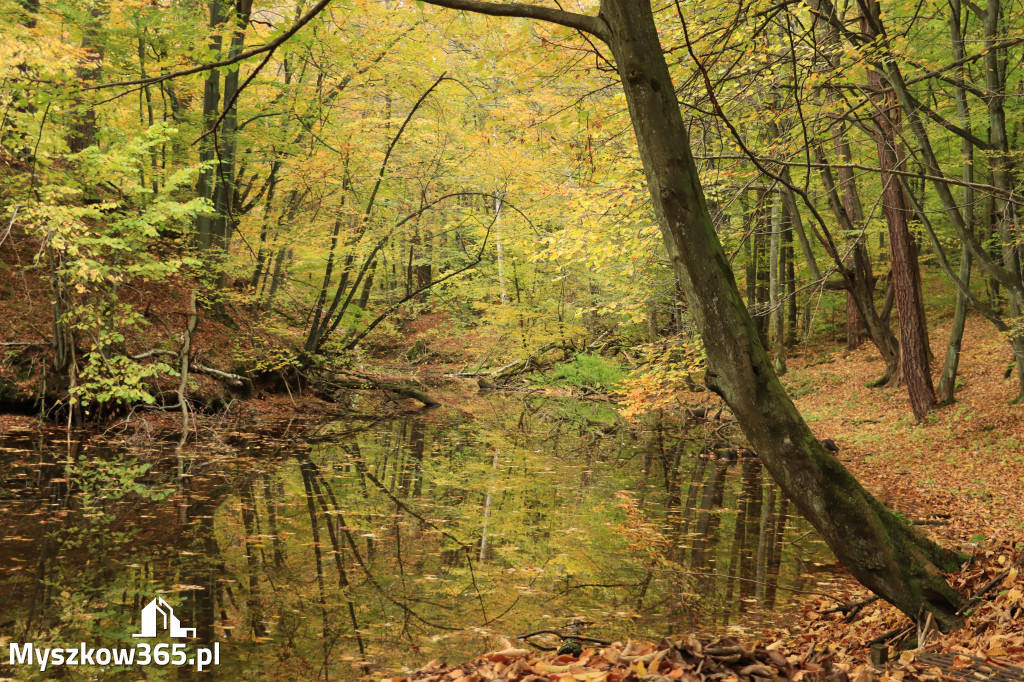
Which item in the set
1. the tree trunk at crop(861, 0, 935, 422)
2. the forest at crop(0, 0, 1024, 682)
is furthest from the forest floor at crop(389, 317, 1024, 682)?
the tree trunk at crop(861, 0, 935, 422)

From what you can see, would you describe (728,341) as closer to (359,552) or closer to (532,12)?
(532,12)

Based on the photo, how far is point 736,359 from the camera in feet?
10.5

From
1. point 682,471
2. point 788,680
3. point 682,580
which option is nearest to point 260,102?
point 682,471

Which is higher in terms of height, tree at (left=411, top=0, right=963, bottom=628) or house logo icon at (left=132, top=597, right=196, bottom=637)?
tree at (left=411, top=0, right=963, bottom=628)

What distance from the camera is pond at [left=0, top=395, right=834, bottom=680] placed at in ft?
12.8

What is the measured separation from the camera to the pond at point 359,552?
12.8 ft

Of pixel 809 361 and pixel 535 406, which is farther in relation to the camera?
pixel 809 361

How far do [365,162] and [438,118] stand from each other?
1871 millimetres

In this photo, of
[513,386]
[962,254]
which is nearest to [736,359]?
[962,254]

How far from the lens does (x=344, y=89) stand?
14148 millimetres

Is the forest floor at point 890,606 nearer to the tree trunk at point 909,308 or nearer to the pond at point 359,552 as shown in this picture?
the tree trunk at point 909,308

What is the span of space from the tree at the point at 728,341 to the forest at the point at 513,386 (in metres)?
0.02

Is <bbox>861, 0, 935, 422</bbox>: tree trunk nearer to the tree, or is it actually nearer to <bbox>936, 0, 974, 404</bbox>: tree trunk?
<bbox>936, 0, 974, 404</bbox>: tree trunk

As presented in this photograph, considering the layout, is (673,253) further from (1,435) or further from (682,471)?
(1,435)
